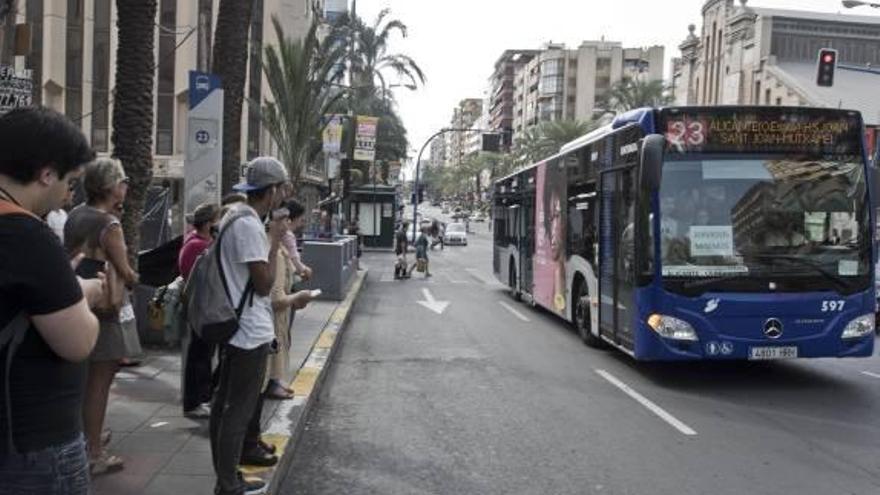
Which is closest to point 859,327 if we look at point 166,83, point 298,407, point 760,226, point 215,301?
point 760,226

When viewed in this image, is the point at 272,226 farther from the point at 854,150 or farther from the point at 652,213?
the point at 854,150

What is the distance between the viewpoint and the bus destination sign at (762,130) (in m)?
9.55

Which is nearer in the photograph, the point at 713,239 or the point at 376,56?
the point at 713,239

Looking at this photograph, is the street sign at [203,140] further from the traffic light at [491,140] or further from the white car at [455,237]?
the white car at [455,237]

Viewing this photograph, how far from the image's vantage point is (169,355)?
9695 mm

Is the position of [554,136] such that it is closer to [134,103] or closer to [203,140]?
[203,140]

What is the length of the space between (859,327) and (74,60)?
34.6 metres

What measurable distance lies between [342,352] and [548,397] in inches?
151

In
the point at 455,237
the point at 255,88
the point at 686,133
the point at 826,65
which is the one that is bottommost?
the point at 455,237

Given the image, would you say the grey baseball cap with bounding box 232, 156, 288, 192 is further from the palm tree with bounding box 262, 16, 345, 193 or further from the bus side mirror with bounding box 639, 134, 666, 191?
the palm tree with bounding box 262, 16, 345, 193

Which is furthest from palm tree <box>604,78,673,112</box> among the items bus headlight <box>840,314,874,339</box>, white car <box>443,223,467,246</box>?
bus headlight <box>840,314,874,339</box>

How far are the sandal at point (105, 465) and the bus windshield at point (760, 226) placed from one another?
5903 millimetres

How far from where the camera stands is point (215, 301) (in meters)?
4.66

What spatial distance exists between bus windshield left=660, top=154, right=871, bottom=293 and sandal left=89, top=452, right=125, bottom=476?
Answer: 19.4 feet
